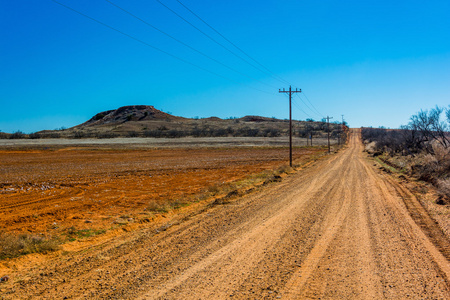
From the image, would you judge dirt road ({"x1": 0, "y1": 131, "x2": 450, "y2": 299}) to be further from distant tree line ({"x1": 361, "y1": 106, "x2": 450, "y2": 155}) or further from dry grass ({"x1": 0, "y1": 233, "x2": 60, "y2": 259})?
distant tree line ({"x1": 361, "y1": 106, "x2": 450, "y2": 155})

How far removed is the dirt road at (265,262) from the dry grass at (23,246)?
0.90 metres

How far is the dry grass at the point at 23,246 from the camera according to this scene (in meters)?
8.30

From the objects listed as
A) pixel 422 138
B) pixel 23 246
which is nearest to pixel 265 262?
pixel 23 246

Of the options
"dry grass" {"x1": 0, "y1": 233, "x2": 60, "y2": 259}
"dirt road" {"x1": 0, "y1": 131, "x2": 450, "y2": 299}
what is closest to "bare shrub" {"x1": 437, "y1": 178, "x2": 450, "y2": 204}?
"dirt road" {"x1": 0, "y1": 131, "x2": 450, "y2": 299}

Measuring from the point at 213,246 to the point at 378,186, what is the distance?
14.8m

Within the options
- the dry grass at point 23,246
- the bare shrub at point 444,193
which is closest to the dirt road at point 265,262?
the dry grass at point 23,246

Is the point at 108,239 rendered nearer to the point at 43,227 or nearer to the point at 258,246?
the point at 43,227

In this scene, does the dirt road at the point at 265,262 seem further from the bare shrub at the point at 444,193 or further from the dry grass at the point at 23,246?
the bare shrub at the point at 444,193

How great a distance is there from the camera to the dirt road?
19.3 ft

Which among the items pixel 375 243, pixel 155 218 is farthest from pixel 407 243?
pixel 155 218

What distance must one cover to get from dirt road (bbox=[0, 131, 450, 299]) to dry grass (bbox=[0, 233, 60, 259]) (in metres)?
0.90

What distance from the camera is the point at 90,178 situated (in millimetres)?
26578

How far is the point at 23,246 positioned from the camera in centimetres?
857

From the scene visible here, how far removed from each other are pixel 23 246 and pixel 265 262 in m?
6.63
